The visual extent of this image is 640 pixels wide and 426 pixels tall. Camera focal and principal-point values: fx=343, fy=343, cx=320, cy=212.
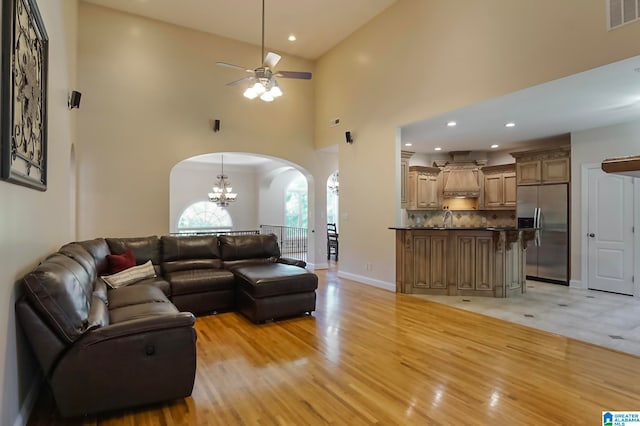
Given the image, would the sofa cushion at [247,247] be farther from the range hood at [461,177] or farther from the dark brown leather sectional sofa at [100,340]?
the range hood at [461,177]

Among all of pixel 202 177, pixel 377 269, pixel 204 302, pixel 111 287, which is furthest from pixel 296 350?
pixel 202 177

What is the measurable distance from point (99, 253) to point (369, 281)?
4224 millimetres

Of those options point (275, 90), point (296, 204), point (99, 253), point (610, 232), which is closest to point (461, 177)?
point (610, 232)

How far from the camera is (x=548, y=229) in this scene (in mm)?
6488

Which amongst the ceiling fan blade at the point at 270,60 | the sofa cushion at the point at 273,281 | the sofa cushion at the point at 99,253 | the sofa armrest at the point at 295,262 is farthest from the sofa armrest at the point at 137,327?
the ceiling fan blade at the point at 270,60

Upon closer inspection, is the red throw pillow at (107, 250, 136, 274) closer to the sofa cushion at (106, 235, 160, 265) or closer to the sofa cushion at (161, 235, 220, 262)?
the sofa cushion at (106, 235, 160, 265)

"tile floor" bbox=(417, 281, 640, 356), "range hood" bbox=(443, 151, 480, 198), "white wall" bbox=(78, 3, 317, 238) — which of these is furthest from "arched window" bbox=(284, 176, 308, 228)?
"tile floor" bbox=(417, 281, 640, 356)

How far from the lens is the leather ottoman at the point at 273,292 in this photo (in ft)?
13.1

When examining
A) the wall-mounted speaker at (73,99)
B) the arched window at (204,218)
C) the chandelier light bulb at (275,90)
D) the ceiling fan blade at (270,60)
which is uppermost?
the ceiling fan blade at (270,60)

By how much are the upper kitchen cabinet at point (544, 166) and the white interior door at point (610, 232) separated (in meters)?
0.49

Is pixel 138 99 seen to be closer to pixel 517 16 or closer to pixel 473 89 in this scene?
pixel 473 89

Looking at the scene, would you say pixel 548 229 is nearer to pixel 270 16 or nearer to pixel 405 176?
pixel 405 176

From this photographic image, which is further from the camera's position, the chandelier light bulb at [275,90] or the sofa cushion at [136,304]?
the chandelier light bulb at [275,90]

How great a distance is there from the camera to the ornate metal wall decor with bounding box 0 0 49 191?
5.69ft
